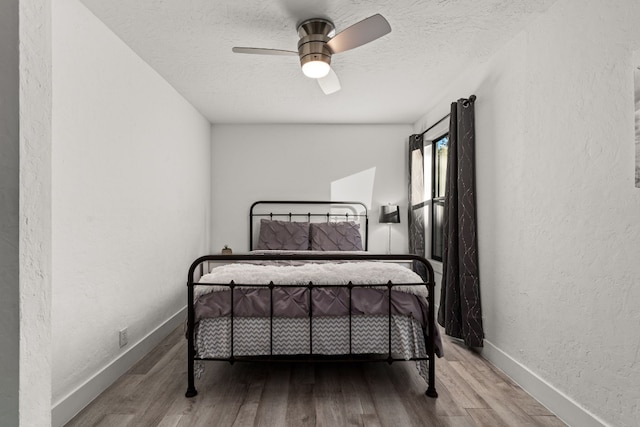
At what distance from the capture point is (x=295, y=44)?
271 centimetres

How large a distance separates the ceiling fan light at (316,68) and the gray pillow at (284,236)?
92.8 inches

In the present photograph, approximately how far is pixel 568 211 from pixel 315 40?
1.79m

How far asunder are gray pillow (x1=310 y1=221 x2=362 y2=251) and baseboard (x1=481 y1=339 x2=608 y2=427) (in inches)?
77.7

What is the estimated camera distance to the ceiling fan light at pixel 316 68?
2461mm

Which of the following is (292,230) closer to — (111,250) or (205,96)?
(205,96)

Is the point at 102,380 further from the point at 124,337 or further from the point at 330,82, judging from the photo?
the point at 330,82

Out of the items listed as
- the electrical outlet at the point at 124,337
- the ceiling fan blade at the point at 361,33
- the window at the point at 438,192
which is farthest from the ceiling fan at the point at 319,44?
the window at the point at 438,192

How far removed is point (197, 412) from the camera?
2049 mm

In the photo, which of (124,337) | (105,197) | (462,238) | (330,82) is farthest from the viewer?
(462,238)

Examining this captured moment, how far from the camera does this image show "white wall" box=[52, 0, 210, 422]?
2.00 meters

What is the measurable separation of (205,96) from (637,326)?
377 cm

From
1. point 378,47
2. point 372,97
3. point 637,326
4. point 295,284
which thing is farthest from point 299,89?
point 637,326

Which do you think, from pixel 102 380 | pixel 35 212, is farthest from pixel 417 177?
pixel 35 212
